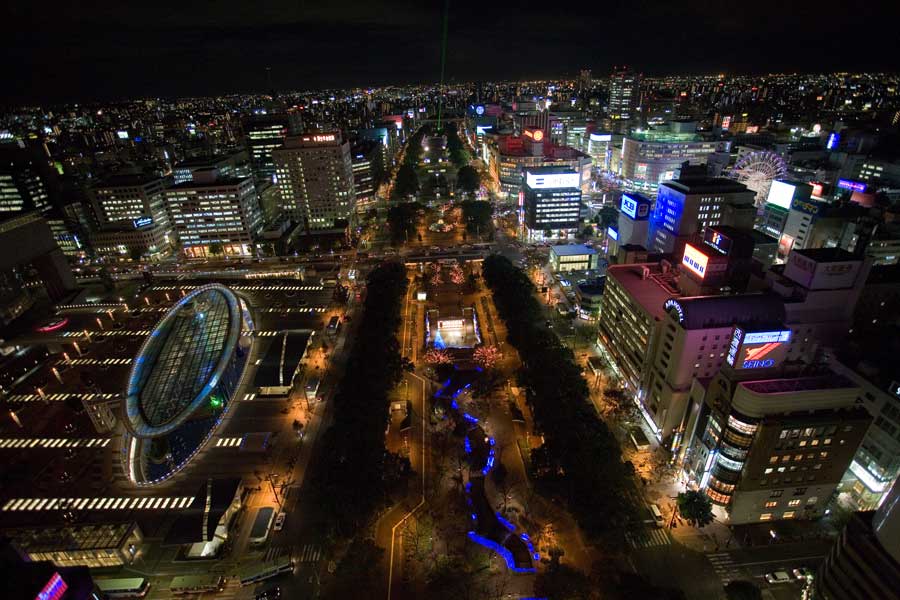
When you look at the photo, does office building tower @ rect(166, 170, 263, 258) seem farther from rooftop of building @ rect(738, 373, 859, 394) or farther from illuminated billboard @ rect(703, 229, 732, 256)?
rooftop of building @ rect(738, 373, 859, 394)

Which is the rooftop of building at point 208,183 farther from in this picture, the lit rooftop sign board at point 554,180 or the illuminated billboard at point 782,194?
the illuminated billboard at point 782,194

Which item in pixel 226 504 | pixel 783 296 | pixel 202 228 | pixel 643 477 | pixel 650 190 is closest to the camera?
pixel 226 504

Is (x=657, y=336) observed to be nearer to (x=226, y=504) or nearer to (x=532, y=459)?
(x=532, y=459)

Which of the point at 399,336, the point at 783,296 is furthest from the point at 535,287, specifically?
the point at 783,296

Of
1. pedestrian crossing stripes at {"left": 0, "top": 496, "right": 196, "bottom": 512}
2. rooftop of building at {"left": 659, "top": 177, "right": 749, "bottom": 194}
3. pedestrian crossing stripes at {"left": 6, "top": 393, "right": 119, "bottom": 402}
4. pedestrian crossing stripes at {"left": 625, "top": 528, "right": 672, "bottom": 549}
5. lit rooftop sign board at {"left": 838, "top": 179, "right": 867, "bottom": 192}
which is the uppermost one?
rooftop of building at {"left": 659, "top": 177, "right": 749, "bottom": 194}

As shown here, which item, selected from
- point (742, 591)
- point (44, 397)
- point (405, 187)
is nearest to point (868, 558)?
point (742, 591)

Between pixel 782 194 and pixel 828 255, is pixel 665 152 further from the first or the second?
pixel 828 255

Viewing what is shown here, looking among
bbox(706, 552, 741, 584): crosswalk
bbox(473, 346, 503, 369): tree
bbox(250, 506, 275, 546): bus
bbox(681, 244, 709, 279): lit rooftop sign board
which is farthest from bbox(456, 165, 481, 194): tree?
bbox(706, 552, 741, 584): crosswalk
